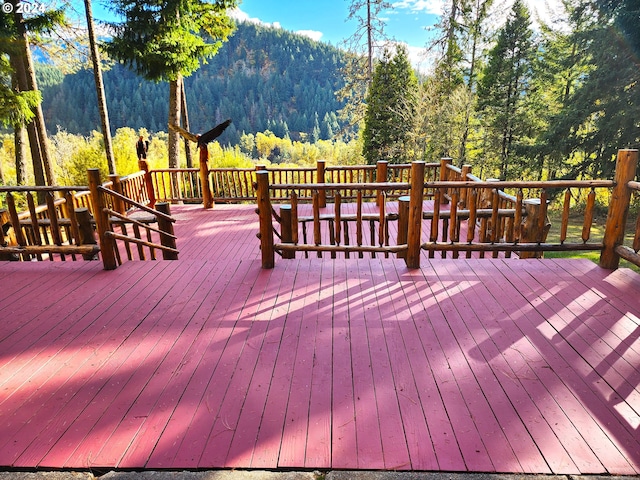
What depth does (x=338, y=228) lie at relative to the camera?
12.8ft

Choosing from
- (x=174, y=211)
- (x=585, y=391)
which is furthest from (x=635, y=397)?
(x=174, y=211)

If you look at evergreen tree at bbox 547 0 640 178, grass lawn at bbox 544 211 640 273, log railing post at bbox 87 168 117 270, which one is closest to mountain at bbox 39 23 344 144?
evergreen tree at bbox 547 0 640 178

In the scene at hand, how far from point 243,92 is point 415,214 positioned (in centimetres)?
6225

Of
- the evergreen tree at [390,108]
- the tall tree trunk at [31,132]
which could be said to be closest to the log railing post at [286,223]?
the tall tree trunk at [31,132]

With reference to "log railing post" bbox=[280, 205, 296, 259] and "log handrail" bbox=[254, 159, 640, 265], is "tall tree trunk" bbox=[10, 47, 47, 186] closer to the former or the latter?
"log railing post" bbox=[280, 205, 296, 259]

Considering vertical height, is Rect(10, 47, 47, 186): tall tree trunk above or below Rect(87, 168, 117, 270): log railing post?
above

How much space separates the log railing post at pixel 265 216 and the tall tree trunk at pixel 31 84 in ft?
27.4

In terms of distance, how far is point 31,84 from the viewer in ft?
31.7

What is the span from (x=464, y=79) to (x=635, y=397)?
59.2 feet

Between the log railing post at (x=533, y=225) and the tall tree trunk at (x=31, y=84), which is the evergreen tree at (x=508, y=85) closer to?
the log railing post at (x=533, y=225)

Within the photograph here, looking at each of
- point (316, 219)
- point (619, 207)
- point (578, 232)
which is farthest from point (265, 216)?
point (578, 232)

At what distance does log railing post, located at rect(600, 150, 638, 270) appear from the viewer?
330 cm

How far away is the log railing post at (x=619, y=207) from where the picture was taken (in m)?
3.30

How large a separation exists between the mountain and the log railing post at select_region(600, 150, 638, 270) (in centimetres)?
4874
